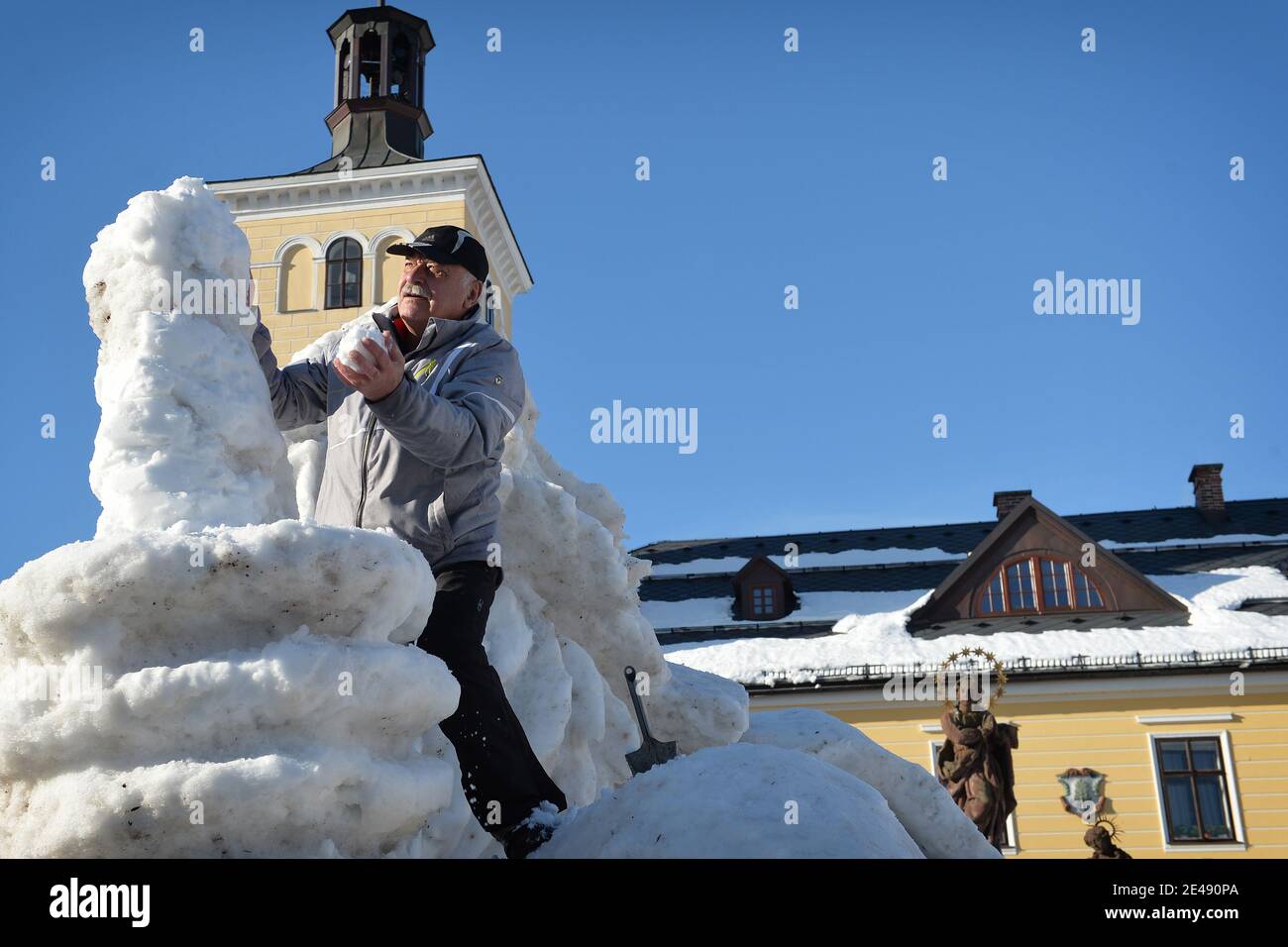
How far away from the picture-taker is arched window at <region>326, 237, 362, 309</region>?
89.3ft

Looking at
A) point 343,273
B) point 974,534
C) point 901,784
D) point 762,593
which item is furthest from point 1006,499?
point 901,784

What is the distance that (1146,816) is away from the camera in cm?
1767

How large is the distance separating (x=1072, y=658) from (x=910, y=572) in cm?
464

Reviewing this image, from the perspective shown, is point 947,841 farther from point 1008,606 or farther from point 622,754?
point 1008,606

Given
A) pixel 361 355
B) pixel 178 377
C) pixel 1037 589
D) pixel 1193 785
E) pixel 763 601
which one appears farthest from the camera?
pixel 763 601

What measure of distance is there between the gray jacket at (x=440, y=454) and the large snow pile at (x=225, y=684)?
7.7 inches

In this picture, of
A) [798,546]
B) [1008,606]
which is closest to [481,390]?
[1008,606]

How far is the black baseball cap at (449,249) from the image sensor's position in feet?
9.67

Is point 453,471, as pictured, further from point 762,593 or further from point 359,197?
point 359,197

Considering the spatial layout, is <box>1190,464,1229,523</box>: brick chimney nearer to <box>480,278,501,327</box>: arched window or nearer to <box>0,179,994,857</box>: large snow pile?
<box>480,278,501,327</box>: arched window

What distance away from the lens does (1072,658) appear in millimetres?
18344
